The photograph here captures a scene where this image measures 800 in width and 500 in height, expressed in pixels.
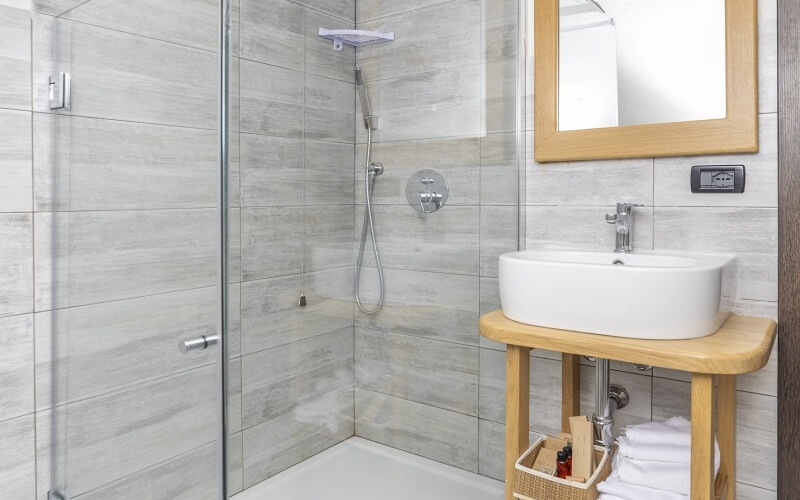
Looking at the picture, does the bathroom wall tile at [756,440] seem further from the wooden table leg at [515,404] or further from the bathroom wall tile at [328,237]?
the bathroom wall tile at [328,237]

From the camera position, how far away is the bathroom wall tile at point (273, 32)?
112cm

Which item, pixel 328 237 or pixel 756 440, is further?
pixel 756 440

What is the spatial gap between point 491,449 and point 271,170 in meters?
1.05

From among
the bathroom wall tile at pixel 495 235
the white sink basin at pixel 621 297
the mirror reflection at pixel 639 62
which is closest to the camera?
the white sink basin at pixel 621 297

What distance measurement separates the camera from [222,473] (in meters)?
1.13

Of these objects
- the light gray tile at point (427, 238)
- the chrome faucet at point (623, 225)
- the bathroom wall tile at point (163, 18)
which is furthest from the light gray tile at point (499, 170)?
the bathroom wall tile at point (163, 18)

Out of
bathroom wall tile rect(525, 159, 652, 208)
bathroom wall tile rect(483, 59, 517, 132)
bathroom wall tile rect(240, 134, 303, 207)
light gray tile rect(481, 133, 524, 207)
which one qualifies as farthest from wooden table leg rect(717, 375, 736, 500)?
bathroom wall tile rect(240, 134, 303, 207)

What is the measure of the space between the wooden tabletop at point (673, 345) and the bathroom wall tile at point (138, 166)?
2.56 ft

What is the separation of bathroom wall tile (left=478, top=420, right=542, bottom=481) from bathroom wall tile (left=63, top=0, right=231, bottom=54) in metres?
1.24

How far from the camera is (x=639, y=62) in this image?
1690mm

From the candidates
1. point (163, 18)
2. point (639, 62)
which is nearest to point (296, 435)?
point (163, 18)

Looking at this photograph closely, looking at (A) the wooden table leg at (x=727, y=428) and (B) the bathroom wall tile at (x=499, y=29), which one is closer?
(A) the wooden table leg at (x=727, y=428)

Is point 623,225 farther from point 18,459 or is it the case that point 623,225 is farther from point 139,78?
point 18,459

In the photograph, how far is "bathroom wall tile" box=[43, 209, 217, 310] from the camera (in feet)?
3.91
